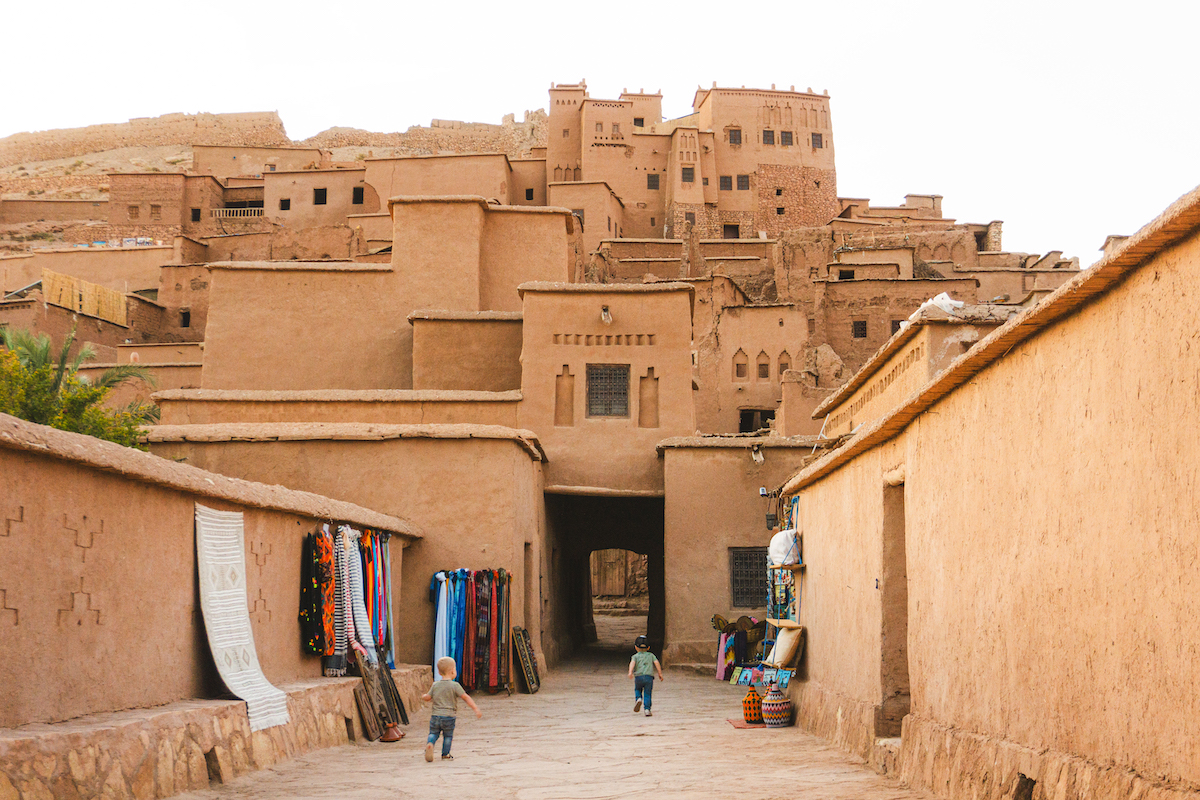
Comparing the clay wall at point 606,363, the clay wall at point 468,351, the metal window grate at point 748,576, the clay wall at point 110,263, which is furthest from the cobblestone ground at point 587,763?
the clay wall at point 110,263

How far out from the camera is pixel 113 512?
694cm

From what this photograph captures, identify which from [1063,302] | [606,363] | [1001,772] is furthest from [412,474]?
[1063,302]

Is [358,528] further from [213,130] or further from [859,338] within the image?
[213,130]

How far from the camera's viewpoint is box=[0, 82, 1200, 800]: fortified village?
4.93 m

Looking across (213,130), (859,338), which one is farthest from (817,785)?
(213,130)

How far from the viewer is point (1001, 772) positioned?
5.97m

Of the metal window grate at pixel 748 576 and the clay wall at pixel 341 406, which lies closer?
the metal window grate at pixel 748 576

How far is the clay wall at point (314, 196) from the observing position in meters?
48.5

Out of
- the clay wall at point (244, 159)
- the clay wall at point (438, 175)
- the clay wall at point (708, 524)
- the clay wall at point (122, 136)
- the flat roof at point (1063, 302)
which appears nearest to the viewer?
the flat roof at point (1063, 302)

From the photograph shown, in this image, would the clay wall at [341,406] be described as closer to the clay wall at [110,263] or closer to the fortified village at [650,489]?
the fortified village at [650,489]

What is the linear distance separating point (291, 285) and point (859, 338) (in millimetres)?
24036

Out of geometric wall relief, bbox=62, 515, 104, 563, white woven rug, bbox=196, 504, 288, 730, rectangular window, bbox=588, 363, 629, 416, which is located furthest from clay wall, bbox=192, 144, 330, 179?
geometric wall relief, bbox=62, 515, 104, 563

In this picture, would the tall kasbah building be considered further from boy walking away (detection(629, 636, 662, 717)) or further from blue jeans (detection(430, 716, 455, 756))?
blue jeans (detection(430, 716, 455, 756))

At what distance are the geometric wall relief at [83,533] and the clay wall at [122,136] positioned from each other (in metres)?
→ 77.4
